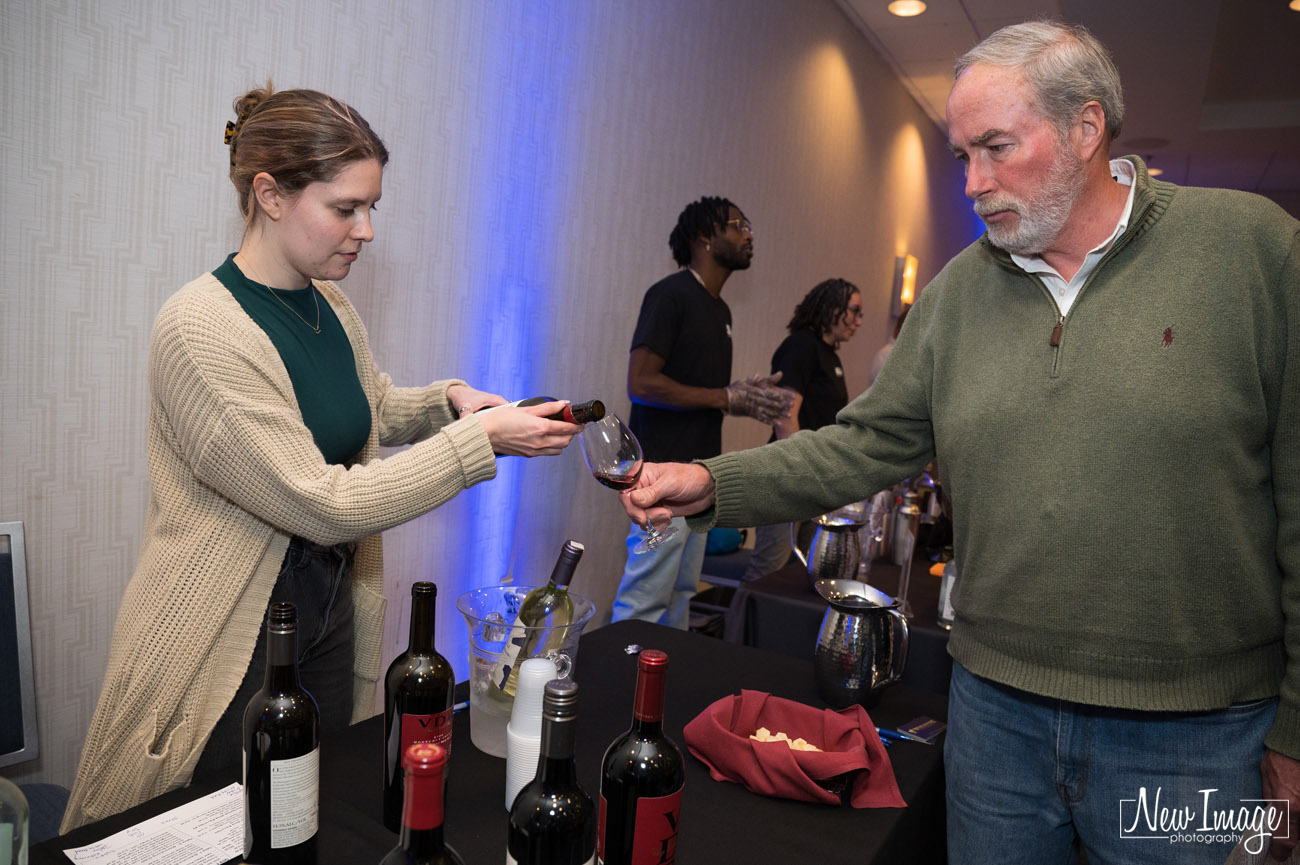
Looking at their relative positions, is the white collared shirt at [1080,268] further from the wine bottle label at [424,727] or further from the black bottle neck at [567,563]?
the wine bottle label at [424,727]

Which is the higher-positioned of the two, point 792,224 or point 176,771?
point 792,224

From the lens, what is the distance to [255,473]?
1247 mm

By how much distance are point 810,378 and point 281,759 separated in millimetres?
3467

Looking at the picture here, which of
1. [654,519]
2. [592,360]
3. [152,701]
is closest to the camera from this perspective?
[152,701]

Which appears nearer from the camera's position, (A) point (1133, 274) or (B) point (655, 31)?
(A) point (1133, 274)

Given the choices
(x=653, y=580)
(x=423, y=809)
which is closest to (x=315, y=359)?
(x=423, y=809)

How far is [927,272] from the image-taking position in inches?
305

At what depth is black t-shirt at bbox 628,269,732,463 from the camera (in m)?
3.12

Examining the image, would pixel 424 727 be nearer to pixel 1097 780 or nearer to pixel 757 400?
pixel 1097 780

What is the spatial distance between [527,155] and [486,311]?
1.79ft

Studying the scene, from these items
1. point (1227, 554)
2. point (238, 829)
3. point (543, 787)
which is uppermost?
point (1227, 554)

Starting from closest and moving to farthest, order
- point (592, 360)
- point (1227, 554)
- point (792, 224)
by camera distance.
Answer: point (1227, 554) → point (592, 360) → point (792, 224)

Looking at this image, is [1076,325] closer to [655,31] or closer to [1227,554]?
[1227,554]

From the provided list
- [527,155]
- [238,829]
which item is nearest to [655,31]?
[527,155]
